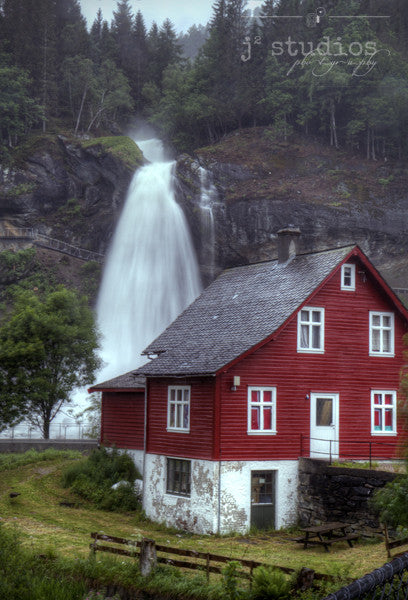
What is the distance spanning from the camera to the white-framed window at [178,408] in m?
24.4

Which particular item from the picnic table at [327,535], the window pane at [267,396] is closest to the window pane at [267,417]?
the window pane at [267,396]

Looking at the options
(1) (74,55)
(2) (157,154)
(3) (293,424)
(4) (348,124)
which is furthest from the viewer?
(1) (74,55)

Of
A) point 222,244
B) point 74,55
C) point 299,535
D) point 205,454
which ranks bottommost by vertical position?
point 299,535

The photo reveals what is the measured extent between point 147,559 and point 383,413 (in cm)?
1463

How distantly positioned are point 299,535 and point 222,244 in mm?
39925

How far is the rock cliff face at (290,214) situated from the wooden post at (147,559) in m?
47.5

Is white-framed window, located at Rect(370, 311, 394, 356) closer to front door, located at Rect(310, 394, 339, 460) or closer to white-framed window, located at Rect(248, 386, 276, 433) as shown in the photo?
front door, located at Rect(310, 394, 339, 460)

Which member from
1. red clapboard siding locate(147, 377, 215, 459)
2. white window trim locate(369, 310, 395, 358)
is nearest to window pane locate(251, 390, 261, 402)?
red clapboard siding locate(147, 377, 215, 459)

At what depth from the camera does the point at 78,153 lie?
68.6m

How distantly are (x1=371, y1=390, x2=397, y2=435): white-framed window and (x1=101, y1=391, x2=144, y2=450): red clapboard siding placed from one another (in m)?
8.93

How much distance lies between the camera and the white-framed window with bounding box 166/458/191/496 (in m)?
23.8

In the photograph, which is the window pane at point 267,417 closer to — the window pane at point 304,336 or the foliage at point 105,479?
the window pane at point 304,336

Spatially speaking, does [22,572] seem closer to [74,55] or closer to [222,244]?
[222,244]

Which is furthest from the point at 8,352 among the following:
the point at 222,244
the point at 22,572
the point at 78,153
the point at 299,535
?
the point at 78,153
